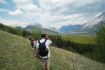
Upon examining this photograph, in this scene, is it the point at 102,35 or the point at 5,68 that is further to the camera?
the point at 102,35

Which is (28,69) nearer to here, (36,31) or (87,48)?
(87,48)

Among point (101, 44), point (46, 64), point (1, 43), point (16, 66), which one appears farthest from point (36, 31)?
point (46, 64)

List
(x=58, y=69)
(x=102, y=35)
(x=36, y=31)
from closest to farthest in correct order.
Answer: (x=58, y=69) → (x=102, y=35) → (x=36, y=31)

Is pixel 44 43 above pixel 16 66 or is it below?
above

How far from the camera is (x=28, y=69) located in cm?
2531

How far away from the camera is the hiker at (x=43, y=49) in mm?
16125

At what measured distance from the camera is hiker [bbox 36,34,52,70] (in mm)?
16125

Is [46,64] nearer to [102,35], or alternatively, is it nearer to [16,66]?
[16,66]

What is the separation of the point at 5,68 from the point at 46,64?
871 centimetres

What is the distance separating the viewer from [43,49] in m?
16.2

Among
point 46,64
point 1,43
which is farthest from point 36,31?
point 46,64

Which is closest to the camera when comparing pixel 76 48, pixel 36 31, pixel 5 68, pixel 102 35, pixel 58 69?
pixel 5 68

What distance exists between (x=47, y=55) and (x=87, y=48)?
11539 cm

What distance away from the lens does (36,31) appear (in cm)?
14388
